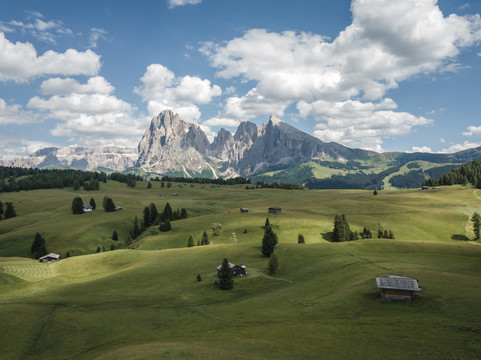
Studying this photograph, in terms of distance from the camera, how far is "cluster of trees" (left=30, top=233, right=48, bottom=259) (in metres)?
109

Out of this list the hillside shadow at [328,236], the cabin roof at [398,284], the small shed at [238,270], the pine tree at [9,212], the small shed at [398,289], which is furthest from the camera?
the pine tree at [9,212]

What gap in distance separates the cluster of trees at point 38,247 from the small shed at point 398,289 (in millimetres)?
116940

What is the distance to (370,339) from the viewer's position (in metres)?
28.0

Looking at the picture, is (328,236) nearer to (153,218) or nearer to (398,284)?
(398,284)

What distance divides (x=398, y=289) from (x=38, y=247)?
123007 mm

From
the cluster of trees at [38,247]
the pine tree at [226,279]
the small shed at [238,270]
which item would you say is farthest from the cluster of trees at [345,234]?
the cluster of trees at [38,247]

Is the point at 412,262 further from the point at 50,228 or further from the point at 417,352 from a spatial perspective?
the point at 50,228

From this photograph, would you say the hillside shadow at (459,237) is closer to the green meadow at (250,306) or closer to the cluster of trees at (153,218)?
the green meadow at (250,306)

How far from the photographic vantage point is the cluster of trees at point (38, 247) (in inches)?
4283

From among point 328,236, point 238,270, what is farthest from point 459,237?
point 238,270

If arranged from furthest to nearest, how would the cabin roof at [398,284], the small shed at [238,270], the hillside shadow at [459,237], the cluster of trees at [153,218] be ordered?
the cluster of trees at [153,218] → the hillside shadow at [459,237] → the small shed at [238,270] → the cabin roof at [398,284]

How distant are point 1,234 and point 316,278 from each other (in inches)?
5757

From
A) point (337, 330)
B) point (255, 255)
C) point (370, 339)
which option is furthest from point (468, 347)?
point (255, 255)

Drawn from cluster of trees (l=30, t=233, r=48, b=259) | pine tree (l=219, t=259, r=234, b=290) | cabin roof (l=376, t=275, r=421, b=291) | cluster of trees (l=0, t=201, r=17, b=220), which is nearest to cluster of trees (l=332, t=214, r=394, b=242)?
pine tree (l=219, t=259, r=234, b=290)
